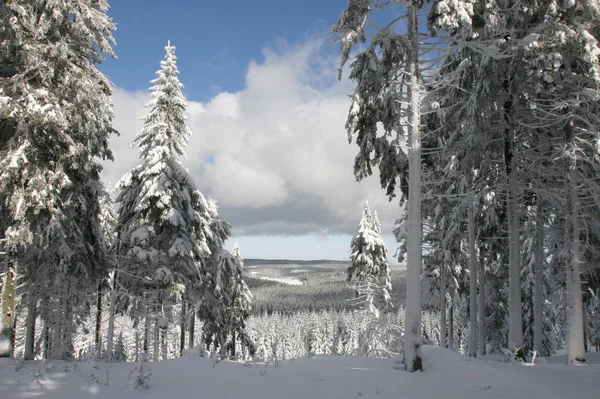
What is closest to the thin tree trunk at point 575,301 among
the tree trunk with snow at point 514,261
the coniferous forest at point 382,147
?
the coniferous forest at point 382,147

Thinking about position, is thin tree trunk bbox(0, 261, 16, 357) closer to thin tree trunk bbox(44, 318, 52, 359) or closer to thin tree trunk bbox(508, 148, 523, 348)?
thin tree trunk bbox(44, 318, 52, 359)

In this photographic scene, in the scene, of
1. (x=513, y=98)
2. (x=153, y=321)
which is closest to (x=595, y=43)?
(x=513, y=98)

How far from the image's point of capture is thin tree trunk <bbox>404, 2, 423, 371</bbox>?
9312 millimetres

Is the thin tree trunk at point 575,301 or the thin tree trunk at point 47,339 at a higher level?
the thin tree trunk at point 575,301

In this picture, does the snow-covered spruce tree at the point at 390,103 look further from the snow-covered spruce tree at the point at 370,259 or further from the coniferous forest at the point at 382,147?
the snow-covered spruce tree at the point at 370,259

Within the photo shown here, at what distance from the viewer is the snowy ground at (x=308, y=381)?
6.12 meters

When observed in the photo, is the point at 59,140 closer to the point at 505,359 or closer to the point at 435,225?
the point at 505,359

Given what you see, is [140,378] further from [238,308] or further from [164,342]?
[238,308]

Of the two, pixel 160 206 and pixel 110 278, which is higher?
pixel 160 206

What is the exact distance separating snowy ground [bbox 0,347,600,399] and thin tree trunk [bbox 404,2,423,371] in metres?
0.68

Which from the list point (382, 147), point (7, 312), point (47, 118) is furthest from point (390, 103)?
point (7, 312)

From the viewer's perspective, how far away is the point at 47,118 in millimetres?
10391

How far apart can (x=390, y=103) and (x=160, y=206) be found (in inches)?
442

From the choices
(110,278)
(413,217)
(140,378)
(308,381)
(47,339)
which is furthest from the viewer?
(47,339)
